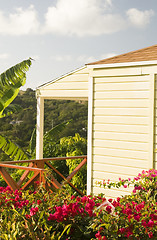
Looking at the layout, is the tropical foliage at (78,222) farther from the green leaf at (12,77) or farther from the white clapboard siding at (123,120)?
the green leaf at (12,77)

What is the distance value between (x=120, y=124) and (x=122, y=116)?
0.14m

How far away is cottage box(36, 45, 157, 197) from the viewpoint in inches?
233

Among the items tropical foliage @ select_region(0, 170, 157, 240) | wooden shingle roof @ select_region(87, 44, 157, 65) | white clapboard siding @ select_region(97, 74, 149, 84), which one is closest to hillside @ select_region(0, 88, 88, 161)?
wooden shingle roof @ select_region(87, 44, 157, 65)

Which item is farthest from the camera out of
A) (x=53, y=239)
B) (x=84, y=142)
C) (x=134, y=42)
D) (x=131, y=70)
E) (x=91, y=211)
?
(x=134, y=42)

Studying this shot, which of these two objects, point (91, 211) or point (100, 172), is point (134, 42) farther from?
point (91, 211)

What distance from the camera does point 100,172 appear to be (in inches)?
253

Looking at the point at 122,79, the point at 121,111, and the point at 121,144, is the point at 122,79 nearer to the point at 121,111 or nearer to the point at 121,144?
the point at 121,111

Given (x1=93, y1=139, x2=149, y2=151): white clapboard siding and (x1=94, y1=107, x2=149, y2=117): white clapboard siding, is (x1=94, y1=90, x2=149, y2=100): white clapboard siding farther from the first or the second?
(x1=93, y1=139, x2=149, y2=151): white clapboard siding

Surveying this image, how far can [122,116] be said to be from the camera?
20.4 ft

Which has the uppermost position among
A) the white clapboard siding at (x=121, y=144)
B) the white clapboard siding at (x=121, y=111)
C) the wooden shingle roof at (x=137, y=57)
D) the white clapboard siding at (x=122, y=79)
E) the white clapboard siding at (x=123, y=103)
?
the wooden shingle roof at (x=137, y=57)

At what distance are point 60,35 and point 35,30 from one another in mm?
1640

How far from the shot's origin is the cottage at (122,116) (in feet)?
19.4

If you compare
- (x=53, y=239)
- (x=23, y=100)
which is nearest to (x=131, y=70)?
(x=53, y=239)

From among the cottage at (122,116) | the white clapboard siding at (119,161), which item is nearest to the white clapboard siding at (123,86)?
the cottage at (122,116)
